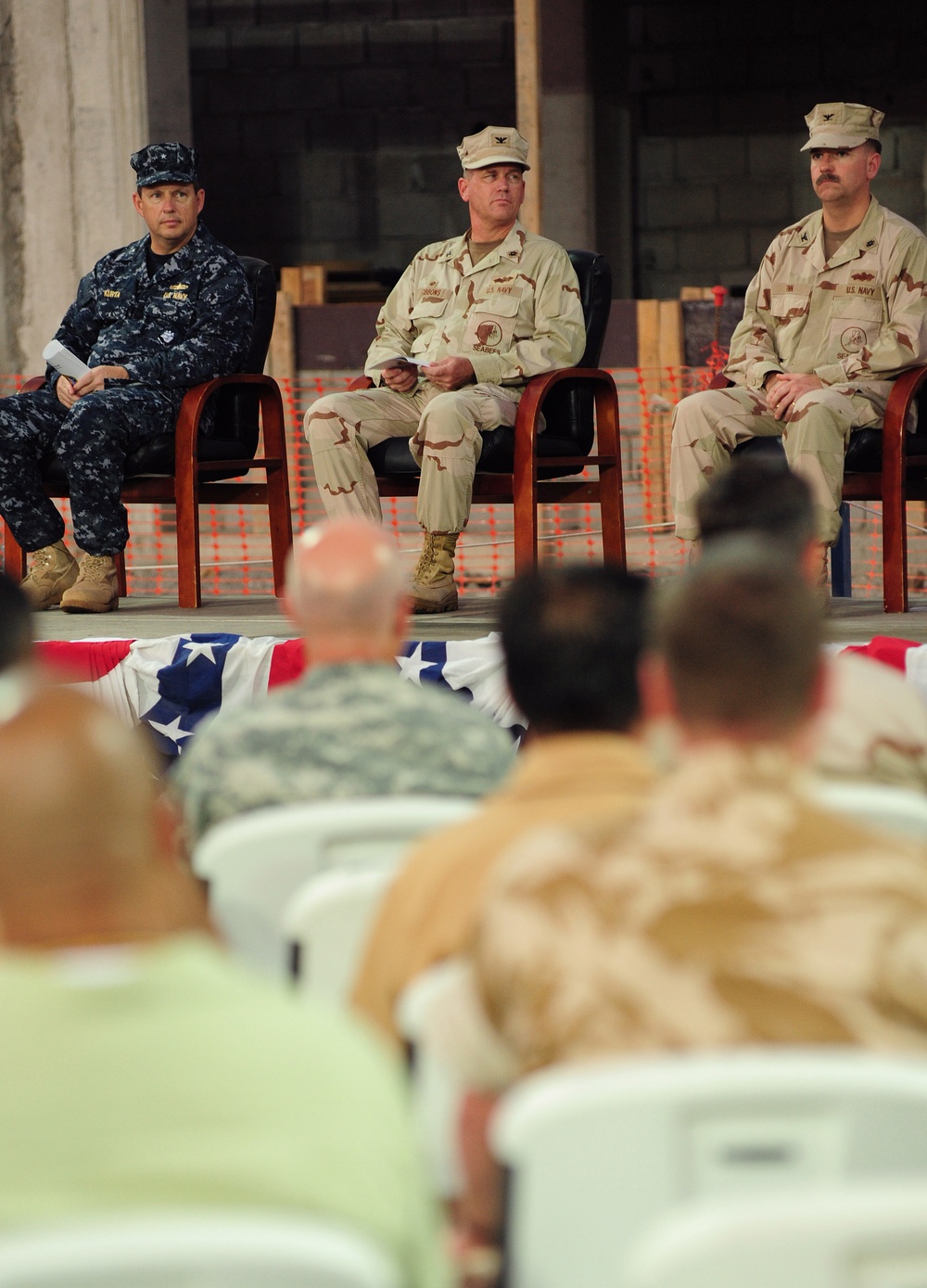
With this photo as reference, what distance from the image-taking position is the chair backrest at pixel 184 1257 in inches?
31.0

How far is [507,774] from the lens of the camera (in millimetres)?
1777

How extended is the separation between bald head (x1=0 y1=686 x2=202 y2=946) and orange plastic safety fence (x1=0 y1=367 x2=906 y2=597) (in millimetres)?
6502

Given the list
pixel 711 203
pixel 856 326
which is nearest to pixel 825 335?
pixel 856 326

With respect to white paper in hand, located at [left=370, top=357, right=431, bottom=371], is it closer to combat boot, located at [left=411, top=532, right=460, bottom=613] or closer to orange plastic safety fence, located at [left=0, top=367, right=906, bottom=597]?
combat boot, located at [left=411, top=532, right=460, bottom=613]

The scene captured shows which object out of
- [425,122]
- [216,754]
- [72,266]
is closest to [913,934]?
[216,754]

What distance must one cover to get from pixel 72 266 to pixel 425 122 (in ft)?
14.1

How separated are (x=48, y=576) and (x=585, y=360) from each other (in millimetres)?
1438

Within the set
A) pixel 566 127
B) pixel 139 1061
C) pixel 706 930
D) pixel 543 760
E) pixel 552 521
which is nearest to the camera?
pixel 139 1061

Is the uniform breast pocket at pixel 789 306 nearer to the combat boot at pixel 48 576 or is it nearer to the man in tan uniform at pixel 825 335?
the man in tan uniform at pixel 825 335

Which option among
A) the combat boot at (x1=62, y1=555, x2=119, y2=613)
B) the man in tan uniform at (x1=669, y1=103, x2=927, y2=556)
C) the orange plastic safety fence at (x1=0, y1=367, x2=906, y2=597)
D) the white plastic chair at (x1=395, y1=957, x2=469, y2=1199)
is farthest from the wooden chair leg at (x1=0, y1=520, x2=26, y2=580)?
the white plastic chair at (x1=395, y1=957, x2=469, y2=1199)

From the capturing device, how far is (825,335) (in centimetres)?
438

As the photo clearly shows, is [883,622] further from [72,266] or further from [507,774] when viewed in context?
[72,266]

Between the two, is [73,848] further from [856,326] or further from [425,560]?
[856,326]

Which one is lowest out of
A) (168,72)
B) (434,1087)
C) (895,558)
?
(434,1087)
